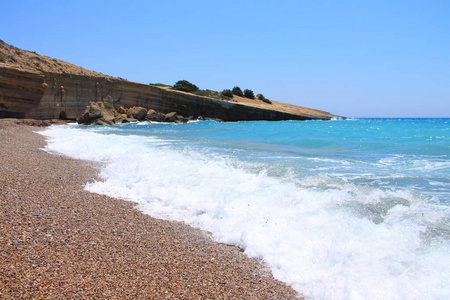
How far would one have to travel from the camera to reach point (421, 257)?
2984 millimetres

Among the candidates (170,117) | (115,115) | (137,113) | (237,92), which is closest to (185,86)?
(237,92)

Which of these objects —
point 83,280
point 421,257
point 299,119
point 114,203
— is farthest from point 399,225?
point 299,119

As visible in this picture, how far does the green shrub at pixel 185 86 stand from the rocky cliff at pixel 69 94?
6286 millimetres

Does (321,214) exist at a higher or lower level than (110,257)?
higher

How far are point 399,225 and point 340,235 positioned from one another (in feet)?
2.77

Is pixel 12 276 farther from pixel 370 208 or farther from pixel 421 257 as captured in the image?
pixel 370 208

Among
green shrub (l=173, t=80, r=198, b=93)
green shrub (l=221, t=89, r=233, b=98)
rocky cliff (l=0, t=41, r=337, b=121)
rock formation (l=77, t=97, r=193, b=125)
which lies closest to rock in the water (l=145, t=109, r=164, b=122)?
rock formation (l=77, t=97, r=193, b=125)

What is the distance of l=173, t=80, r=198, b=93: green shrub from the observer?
42062mm

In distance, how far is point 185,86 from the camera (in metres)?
43.1

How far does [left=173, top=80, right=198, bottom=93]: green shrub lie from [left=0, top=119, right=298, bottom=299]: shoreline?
38.4 meters

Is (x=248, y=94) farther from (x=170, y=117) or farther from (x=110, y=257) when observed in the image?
(x=110, y=257)

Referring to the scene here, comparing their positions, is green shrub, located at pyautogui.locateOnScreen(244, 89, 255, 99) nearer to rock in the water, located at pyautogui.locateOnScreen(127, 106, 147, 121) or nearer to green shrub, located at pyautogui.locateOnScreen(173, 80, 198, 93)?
green shrub, located at pyautogui.locateOnScreen(173, 80, 198, 93)

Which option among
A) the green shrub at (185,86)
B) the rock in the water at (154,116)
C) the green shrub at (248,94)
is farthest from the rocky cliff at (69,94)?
the green shrub at (248,94)

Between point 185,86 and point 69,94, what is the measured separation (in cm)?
1777
